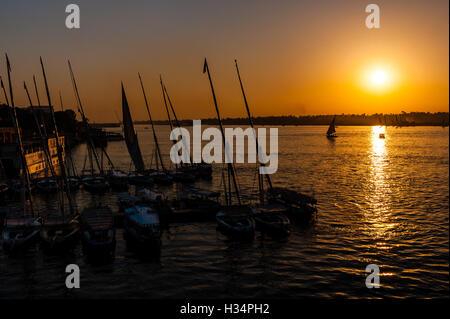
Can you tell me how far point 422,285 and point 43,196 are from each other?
63689 millimetres

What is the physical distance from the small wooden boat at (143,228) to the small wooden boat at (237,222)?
7.75m

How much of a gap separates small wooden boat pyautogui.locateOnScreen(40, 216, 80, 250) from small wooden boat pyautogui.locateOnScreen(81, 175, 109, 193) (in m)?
32.2

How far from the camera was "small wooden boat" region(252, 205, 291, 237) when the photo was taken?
43.1 meters

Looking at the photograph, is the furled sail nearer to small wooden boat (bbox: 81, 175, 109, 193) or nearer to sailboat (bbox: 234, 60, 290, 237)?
small wooden boat (bbox: 81, 175, 109, 193)

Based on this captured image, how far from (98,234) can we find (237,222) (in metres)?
14.9

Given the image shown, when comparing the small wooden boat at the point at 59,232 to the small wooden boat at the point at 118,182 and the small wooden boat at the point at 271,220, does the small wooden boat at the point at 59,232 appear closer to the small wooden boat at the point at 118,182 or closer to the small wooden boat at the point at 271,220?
the small wooden boat at the point at 271,220

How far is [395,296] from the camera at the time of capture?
29.5m

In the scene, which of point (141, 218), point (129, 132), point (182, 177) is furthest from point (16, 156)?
point (141, 218)

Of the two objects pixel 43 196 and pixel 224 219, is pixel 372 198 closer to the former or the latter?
pixel 224 219

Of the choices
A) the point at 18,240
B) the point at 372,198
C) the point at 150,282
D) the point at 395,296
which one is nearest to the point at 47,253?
the point at 18,240

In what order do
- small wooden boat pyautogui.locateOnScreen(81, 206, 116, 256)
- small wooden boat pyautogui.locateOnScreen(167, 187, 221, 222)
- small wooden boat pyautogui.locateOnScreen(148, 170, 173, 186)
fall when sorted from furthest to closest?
1. small wooden boat pyautogui.locateOnScreen(148, 170, 173, 186)
2. small wooden boat pyautogui.locateOnScreen(167, 187, 221, 222)
3. small wooden boat pyautogui.locateOnScreen(81, 206, 116, 256)

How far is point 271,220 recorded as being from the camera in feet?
144

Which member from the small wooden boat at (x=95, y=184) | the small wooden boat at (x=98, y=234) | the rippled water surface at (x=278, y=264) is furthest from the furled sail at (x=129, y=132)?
the small wooden boat at (x=98, y=234)

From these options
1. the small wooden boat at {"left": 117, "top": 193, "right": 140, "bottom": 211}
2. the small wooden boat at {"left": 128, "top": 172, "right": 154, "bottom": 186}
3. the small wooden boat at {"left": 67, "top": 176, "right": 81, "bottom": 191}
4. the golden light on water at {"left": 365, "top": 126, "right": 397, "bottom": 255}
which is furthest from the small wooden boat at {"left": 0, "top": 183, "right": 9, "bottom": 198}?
the golden light on water at {"left": 365, "top": 126, "right": 397, "bottom": 255}
